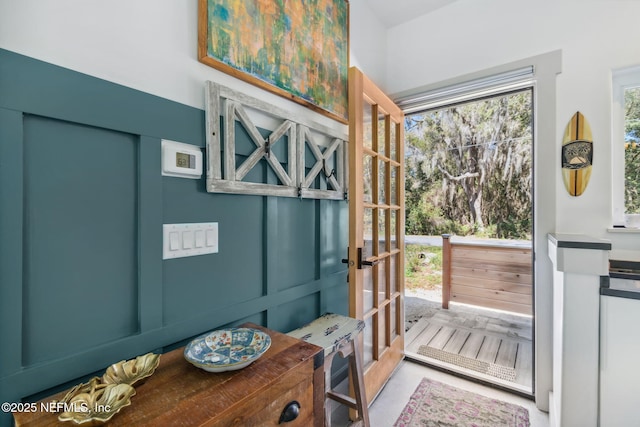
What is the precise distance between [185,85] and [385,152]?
1.41 metres

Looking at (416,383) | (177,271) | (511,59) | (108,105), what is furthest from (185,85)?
(416,383)

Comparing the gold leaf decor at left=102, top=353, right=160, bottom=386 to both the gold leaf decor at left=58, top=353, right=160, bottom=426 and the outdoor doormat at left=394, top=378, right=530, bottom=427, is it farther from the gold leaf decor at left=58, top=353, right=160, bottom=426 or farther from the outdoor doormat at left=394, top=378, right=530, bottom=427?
the outdoor doormat at left=394, top=378, right=530, bottom=427

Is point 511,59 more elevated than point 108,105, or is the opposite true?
point 511,59

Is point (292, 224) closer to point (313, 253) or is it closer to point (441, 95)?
point (313, 253)

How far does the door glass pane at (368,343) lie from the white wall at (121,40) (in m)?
1.58

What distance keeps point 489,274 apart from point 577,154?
7.05 feet

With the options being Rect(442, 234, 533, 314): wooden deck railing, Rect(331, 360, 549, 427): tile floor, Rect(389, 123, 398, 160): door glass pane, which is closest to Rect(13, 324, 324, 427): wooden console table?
Rect(331, 360, 549, 427): tile floor

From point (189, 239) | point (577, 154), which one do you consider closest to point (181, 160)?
point (189, 239)

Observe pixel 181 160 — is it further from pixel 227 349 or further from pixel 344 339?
pixel 344 339

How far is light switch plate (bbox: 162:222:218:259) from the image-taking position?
3.31ft

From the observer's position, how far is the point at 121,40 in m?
0.91

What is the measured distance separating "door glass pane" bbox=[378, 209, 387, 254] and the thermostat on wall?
1260 mm

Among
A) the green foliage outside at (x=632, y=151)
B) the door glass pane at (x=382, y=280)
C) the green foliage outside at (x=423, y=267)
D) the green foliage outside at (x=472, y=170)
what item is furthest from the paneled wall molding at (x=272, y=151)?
the green foliage outside at (x=423, y=267)

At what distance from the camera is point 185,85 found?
1065 millimetres
